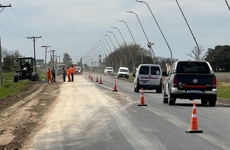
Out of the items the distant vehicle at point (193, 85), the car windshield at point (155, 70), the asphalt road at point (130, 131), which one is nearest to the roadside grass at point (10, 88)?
the car windshield at point (155, 70)

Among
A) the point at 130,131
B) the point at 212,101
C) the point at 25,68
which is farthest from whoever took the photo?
the point at 25,68

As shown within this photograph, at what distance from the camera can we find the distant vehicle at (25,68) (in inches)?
2373

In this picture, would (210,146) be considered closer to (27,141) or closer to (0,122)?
(27,141)

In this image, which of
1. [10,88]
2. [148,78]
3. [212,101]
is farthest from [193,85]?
[10,88]

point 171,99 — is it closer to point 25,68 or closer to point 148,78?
point 148,78

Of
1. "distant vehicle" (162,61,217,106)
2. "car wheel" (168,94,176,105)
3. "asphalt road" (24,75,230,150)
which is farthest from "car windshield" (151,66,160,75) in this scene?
"asphalt road" (24,75,230,150)

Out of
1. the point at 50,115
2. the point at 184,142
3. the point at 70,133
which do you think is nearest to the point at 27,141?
the point at 70,133

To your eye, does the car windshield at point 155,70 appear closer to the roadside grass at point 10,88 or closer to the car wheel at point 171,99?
the roadside grass at point 10,88

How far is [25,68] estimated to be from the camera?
60.6m

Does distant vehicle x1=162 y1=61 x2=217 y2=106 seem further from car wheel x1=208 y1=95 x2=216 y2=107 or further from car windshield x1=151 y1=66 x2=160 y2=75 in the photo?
car windshield x1=151 y1=66 x2=160 y2=75

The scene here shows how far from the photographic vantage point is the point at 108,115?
1952cm

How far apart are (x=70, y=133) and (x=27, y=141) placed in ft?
5.19

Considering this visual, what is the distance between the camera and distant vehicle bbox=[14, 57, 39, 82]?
2373 inches

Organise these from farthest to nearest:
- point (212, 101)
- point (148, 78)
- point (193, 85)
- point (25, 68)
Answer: point (25, 68) → point (148, 78) → point (212, 101) → point (193, 85)
